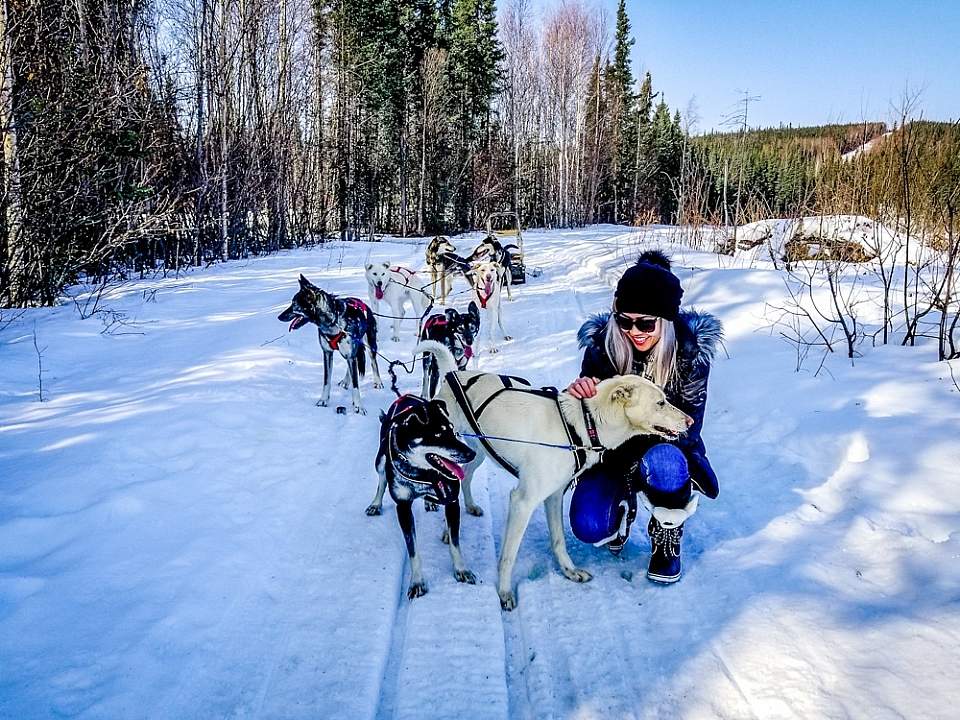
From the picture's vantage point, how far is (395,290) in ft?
26.3

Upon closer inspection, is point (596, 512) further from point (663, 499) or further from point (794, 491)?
point (794, 491)

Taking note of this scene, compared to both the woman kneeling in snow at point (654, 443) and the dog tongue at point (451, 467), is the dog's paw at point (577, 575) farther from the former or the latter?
the dog tongue at point (451, 467)

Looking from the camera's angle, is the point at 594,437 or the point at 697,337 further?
the point at 697,337

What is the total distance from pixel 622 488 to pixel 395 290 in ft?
18.9

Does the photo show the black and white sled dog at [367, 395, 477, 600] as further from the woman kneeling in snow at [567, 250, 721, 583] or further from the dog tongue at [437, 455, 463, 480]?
the woman kneeling in snow at [567, 250, 721, 583]

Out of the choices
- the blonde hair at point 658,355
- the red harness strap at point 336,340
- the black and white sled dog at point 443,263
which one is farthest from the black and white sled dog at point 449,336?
the black and white sled dog at point 443,263

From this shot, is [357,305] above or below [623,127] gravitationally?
below

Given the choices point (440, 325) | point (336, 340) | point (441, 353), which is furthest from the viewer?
point (336, 340)

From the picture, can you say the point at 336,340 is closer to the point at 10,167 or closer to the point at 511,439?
the point at 511,439

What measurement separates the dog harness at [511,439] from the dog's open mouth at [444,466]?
226 mm

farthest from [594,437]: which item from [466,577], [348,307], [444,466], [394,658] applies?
[348,307]

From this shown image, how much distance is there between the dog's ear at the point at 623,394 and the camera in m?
2.59

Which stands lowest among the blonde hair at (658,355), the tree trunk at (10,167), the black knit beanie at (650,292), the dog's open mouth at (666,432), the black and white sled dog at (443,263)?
the dog's open mouth at (666,432)

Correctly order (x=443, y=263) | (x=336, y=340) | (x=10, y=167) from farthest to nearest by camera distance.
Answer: (x=443, y=263)
(x=10, y=167)
(x=336, y=340)
